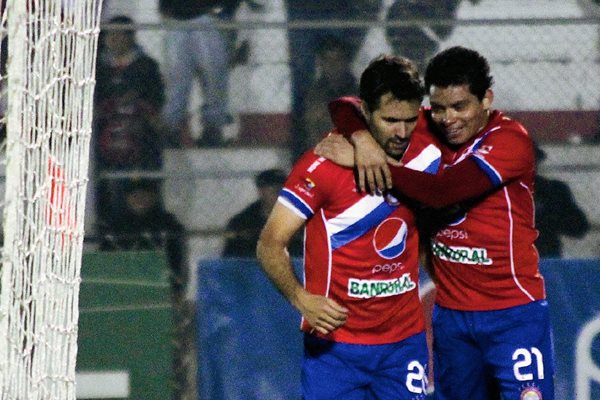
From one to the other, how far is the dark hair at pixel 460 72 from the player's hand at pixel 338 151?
417 mm

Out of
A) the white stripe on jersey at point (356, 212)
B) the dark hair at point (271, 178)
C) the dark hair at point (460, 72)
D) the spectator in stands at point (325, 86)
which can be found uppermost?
the spectator in stands at point (325, 86)

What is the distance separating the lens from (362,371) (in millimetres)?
4711

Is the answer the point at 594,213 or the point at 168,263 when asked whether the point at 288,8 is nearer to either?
the point at 168,263

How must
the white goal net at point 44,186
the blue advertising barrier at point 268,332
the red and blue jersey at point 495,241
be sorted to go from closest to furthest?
the white goal net at point 44,186 → the red and blue jersey at point 495,241 → the blue advertising barrier at point 268,332

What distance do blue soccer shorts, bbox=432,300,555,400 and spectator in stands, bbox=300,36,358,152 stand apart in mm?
1800

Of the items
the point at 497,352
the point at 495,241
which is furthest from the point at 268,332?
the point at 495,241

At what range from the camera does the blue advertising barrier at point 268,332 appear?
21.6 feet

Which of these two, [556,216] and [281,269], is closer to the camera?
[281,269]

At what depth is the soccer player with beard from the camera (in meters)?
4.76

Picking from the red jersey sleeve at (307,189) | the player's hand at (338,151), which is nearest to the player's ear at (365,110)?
the player's hand at (338,151)

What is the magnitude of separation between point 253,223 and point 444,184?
2.19 m

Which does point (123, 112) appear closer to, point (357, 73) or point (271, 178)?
point (271, 178)

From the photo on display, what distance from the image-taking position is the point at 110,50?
6.67 metres

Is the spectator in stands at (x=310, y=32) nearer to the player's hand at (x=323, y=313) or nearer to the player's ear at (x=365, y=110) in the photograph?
the player's ear at (x=365, y=110)
